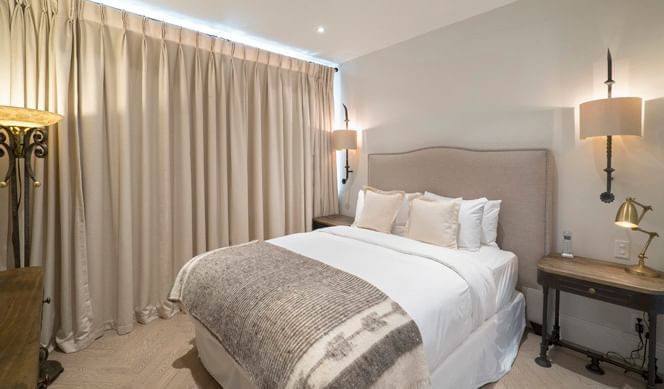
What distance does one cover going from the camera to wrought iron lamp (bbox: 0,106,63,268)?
1.78 m

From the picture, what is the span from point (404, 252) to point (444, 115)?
1553mm

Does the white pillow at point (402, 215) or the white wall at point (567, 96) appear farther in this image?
the white pillow at point (402, 215)

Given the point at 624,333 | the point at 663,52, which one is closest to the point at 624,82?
the point at 663,52

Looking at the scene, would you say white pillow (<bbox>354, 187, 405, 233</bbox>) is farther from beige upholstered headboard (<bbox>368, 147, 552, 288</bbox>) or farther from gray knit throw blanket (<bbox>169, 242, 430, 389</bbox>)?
gray knit throw blanket (<bbox>169, 242, 430, 389</bbox>)

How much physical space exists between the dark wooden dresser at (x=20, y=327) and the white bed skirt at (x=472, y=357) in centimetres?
83

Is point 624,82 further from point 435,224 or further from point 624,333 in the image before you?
point 624,333

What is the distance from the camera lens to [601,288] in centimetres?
176

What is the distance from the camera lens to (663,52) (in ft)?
6.09

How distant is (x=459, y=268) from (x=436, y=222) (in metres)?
0.60

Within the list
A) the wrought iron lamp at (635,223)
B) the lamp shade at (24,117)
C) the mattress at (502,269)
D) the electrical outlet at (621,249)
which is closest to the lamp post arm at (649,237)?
the wrought iron lamp at (635,223)

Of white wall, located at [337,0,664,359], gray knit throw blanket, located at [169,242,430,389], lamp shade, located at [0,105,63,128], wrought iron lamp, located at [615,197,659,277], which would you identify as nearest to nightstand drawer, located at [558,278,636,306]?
wrought iron lamp, located at [615,197,659,277]

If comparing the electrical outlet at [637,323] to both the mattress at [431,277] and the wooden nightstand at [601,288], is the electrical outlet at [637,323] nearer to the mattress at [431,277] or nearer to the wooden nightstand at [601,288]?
the wooden nightstand at [601,288]

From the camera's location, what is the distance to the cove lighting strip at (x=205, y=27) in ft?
8.20

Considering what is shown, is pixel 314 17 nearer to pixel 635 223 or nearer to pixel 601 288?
pixel 635 223
